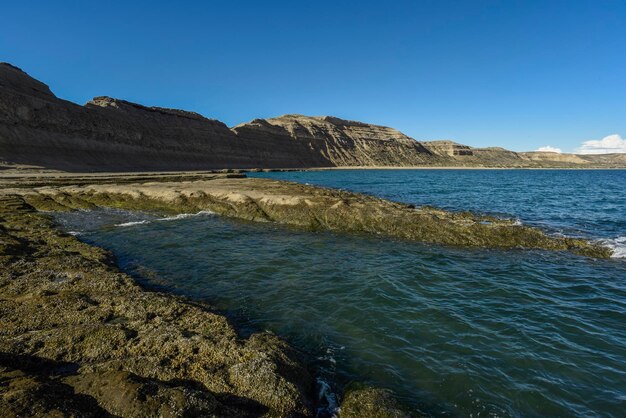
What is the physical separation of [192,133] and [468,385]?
411ft

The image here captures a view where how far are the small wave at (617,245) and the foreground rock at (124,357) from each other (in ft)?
61.7

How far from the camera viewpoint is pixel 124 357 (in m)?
6.41

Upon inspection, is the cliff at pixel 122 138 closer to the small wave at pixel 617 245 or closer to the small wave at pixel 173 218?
the small wave at pixel 173 218

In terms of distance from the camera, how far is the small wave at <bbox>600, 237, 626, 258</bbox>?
16780 millimetres

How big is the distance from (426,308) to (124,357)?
8.58 meters

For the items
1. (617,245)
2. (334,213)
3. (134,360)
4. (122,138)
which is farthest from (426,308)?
(122,138)

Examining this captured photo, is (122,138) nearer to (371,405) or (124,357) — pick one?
(124,357)

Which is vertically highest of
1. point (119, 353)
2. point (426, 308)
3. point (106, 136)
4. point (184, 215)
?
point (106, 136)

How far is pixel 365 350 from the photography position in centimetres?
837

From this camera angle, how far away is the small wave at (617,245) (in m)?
16.8

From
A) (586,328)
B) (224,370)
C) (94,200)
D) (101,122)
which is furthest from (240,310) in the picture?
(101,122)

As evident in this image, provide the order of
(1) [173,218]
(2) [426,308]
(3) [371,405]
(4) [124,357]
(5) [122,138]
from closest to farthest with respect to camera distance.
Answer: (3) [371,405]
(4) [124,357]
(2) [426,308]
(1) [173,218]
(5) [122,138]

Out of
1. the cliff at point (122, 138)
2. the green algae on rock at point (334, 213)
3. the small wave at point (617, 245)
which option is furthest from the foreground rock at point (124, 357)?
the cliff at point (122, 138)

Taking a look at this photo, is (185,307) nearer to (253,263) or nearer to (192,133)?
(253,263)
